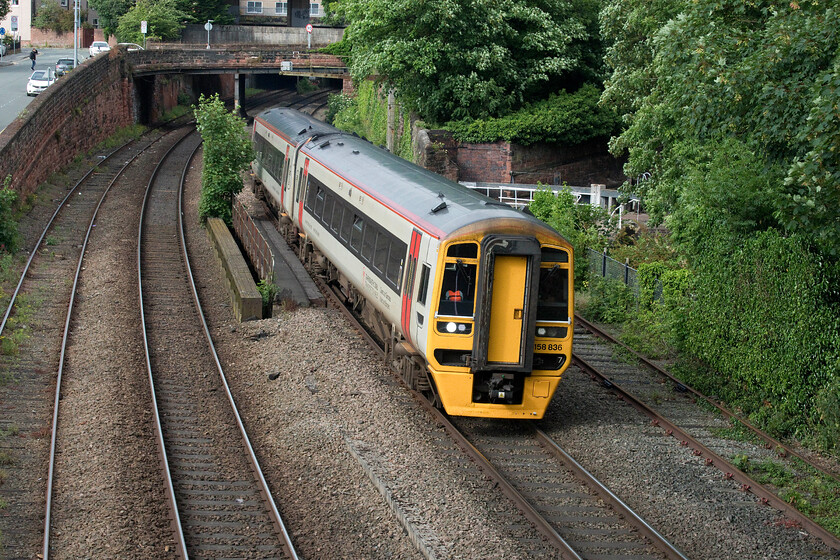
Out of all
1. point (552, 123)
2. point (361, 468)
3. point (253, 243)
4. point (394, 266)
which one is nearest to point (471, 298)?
point (394, 266)

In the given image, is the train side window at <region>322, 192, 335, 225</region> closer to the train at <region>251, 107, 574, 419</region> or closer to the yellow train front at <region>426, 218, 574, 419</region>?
the train at <region>251, 107, 574, 419</region>

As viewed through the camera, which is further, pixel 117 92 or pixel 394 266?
pixel 117 92

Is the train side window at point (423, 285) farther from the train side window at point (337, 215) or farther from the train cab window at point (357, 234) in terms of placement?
the train side window at point (337, 215)

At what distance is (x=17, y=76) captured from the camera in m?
51.2

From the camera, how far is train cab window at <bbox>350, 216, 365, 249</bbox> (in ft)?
51.7

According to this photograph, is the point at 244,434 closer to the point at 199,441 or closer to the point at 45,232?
the point at 199,441

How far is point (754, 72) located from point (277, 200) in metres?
14.3

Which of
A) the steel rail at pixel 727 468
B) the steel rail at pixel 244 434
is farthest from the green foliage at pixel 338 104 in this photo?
the steel rail at pixel 727 468

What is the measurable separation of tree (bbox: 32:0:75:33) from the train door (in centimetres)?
7398

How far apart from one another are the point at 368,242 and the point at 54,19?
71.0 m

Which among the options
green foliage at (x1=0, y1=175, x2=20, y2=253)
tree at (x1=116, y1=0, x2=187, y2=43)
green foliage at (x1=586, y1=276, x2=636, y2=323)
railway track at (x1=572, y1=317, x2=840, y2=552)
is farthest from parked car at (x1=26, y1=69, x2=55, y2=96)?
railway track at (x1=572, y1=317, x2=840, y2=552)

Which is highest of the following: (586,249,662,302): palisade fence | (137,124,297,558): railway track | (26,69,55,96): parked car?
(26,69,55,96): parked car

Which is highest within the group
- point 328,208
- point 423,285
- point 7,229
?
point 328,208

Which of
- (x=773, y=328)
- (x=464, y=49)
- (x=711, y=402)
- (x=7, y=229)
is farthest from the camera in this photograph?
(x=464, y=49)
